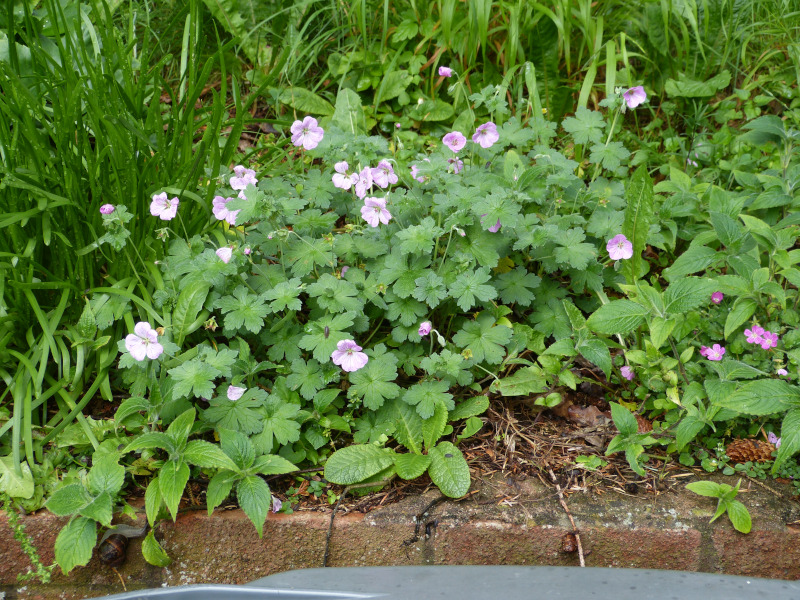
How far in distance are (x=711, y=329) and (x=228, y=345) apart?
148 centimetres

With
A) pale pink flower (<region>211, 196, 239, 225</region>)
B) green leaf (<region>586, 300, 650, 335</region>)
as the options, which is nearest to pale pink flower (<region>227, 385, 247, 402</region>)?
pale pink flower (<region>211, 196, 239, 225</region>)

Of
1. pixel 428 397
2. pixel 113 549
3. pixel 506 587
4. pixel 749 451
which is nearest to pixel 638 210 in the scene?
pixel 749 451

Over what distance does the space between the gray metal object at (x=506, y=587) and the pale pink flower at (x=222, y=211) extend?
1.19 meters

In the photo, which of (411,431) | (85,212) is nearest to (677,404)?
(411,431)

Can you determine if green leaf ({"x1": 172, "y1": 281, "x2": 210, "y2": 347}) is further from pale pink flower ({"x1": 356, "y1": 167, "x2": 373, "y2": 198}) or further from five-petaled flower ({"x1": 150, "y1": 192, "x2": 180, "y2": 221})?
pale pink flower ({"x1": 356, "y1": 167, "x2": 373, "y2": 198})

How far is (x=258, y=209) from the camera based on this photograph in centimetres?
184

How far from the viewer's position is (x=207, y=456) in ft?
5.29

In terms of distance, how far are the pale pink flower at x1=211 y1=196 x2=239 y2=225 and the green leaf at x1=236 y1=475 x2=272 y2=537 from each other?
0.78 metres

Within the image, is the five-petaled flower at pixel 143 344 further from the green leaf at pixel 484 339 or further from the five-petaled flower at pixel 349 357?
the green leaf at pixel 484 339

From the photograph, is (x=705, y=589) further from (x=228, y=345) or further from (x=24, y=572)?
(x=24, y=572)

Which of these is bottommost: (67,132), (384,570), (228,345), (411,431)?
(411,431)

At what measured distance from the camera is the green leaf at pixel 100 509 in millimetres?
1553

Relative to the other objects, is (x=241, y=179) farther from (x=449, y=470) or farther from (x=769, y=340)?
(x=769, y=340)

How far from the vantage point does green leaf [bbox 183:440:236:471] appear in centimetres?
160
